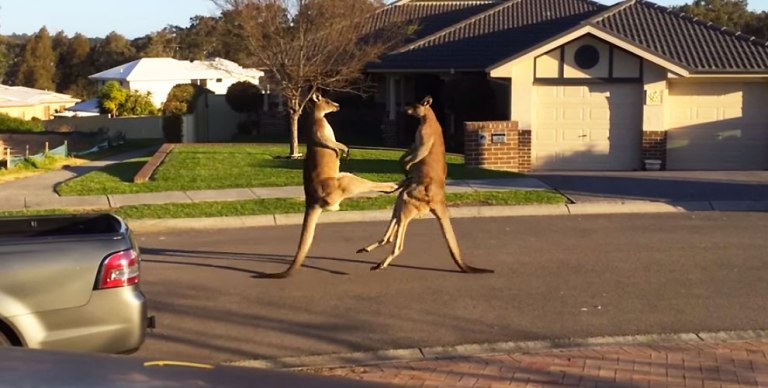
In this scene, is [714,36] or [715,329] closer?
[715,329]

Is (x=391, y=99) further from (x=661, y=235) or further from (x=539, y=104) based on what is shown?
(x=661, y=235)

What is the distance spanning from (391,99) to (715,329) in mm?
24122

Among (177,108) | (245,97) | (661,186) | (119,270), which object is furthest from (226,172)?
(245,97)

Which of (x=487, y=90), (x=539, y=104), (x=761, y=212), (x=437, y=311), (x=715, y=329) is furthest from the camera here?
(x=487, y=90)

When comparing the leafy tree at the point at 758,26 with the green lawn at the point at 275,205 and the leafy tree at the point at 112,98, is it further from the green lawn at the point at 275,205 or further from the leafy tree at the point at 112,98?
the green lawn at the point at 275,205

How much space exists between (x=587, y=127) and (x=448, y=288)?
565 inches

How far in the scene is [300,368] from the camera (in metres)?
7.96

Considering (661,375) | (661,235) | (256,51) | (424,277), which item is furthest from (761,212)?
(256,51)

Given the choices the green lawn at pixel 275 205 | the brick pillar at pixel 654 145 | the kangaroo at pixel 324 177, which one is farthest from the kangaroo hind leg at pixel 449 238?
the brick pillar at pixel 654 145

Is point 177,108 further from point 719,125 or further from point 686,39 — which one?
point 719,125

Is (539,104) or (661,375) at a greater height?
(539,104)

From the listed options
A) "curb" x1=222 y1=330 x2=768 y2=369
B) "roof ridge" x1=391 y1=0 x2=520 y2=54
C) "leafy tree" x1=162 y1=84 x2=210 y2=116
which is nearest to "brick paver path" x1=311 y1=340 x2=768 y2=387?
"curb" x1=222 y1=330 x2=768 y2=369

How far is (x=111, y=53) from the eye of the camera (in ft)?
278

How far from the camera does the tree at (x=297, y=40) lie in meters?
25.0
